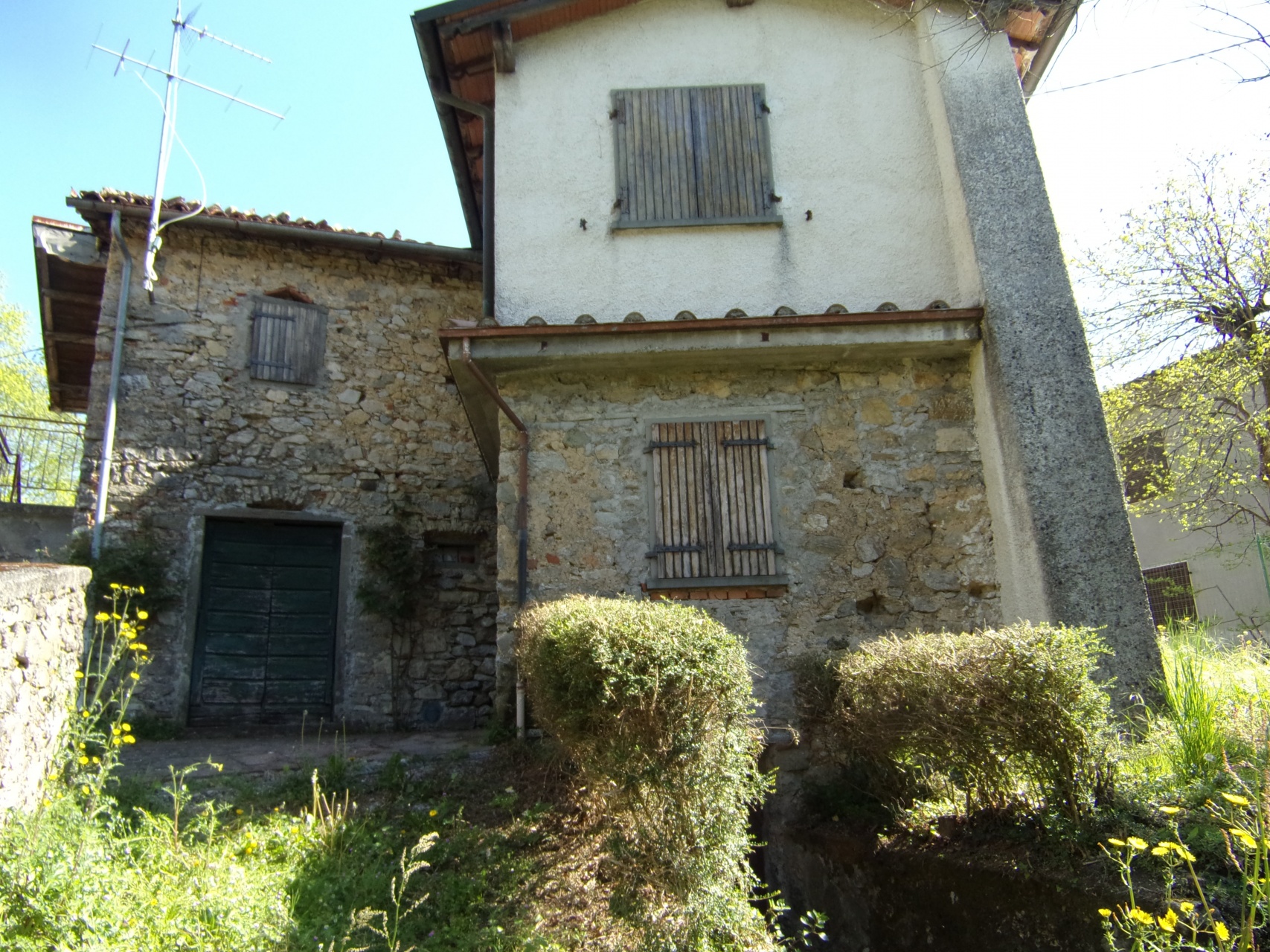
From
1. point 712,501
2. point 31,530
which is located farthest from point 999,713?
point 31,530

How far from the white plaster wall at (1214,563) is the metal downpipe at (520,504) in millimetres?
9608

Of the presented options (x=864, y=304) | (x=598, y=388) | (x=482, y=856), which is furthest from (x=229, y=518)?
(x=864, y=304)

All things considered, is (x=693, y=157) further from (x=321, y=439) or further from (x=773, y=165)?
(x=321, y=439)

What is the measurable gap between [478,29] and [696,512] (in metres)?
4.35

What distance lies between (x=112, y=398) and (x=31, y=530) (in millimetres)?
2701

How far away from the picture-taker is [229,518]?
28.2 feet

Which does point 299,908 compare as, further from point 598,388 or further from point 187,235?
point 187,235

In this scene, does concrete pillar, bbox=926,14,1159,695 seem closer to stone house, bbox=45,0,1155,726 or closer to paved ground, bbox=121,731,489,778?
stone house, bbox=45,0,1155,726

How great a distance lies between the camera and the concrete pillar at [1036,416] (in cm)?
507

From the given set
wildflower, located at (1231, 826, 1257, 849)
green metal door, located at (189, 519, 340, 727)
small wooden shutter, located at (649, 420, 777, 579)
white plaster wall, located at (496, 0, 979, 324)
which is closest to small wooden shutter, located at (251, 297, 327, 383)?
green metal door, located at (189, 519, 340, 727)

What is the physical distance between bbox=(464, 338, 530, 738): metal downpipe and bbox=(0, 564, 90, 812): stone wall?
7.81 feet

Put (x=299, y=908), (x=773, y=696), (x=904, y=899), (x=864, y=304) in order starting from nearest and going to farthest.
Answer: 1. (x=299, y=908)
2. (x=904, y=899)
3. (x=773, y=696)
4. (x=864, y=304)

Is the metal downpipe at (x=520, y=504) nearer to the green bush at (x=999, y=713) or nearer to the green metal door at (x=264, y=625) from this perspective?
the green bush at (x=999, y=713)

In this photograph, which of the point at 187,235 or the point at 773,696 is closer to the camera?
the point at 773,696
